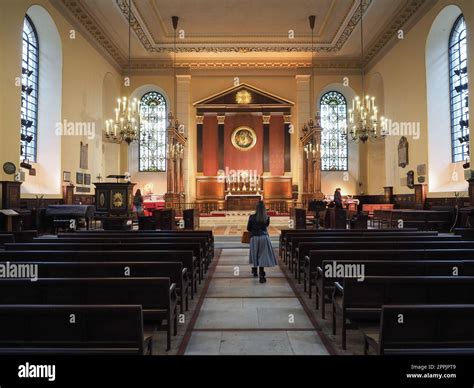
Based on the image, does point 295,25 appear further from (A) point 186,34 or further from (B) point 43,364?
(B) point 43,364

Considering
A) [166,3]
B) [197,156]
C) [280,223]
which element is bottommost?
[280,223]

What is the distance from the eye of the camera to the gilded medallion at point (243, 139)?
21422 millimetres

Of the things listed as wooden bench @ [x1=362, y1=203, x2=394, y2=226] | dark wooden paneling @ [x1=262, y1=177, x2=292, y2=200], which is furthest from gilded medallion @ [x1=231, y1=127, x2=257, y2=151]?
wooden bench @ [x1=362, y1=203, x2=394, y2=226]

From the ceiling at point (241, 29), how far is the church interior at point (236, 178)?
0.32 ft

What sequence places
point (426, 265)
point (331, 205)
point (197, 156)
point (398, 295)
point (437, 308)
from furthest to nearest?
point (197, 156) → point (331, 205) → point (426, 265) → point (398, 295) → point (437, 308)

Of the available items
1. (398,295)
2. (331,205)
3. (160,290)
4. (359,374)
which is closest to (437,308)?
(359,374)

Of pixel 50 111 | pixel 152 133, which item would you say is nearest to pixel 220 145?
pixel 152 133

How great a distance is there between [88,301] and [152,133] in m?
18.9

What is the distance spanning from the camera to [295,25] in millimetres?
17172

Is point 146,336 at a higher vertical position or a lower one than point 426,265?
lower

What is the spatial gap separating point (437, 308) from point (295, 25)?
16950mm

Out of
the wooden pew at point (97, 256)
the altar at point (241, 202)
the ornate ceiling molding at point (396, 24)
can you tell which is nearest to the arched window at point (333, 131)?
the ornate ceiling molding at point (396, 24)

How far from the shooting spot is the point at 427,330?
A: 2.51 m

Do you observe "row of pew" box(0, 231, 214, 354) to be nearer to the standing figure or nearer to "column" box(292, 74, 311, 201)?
the standing figure
